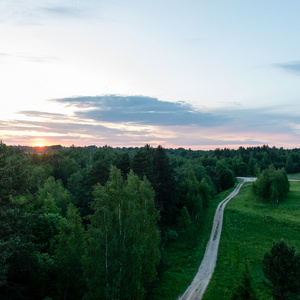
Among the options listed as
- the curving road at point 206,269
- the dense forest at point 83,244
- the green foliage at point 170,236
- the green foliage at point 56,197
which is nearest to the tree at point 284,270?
the curving road at point 206,269

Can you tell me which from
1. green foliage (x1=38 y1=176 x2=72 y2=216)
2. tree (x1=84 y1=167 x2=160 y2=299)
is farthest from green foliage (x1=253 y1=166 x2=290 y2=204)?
tree (x1=84 y1=167 x2=160 y2=299)

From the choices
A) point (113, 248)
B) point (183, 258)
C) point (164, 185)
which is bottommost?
point (183, 258)

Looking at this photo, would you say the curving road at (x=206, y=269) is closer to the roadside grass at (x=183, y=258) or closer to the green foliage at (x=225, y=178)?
the roadside grass at (x=183, y=258)

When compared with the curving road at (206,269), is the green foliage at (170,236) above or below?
above

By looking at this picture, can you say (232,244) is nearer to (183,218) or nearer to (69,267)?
(183,218)

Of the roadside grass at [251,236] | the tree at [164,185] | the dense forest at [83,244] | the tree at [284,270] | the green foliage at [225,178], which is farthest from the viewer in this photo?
the green foliage at [225,178]

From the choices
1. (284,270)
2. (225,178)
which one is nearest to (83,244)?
(284,270)
